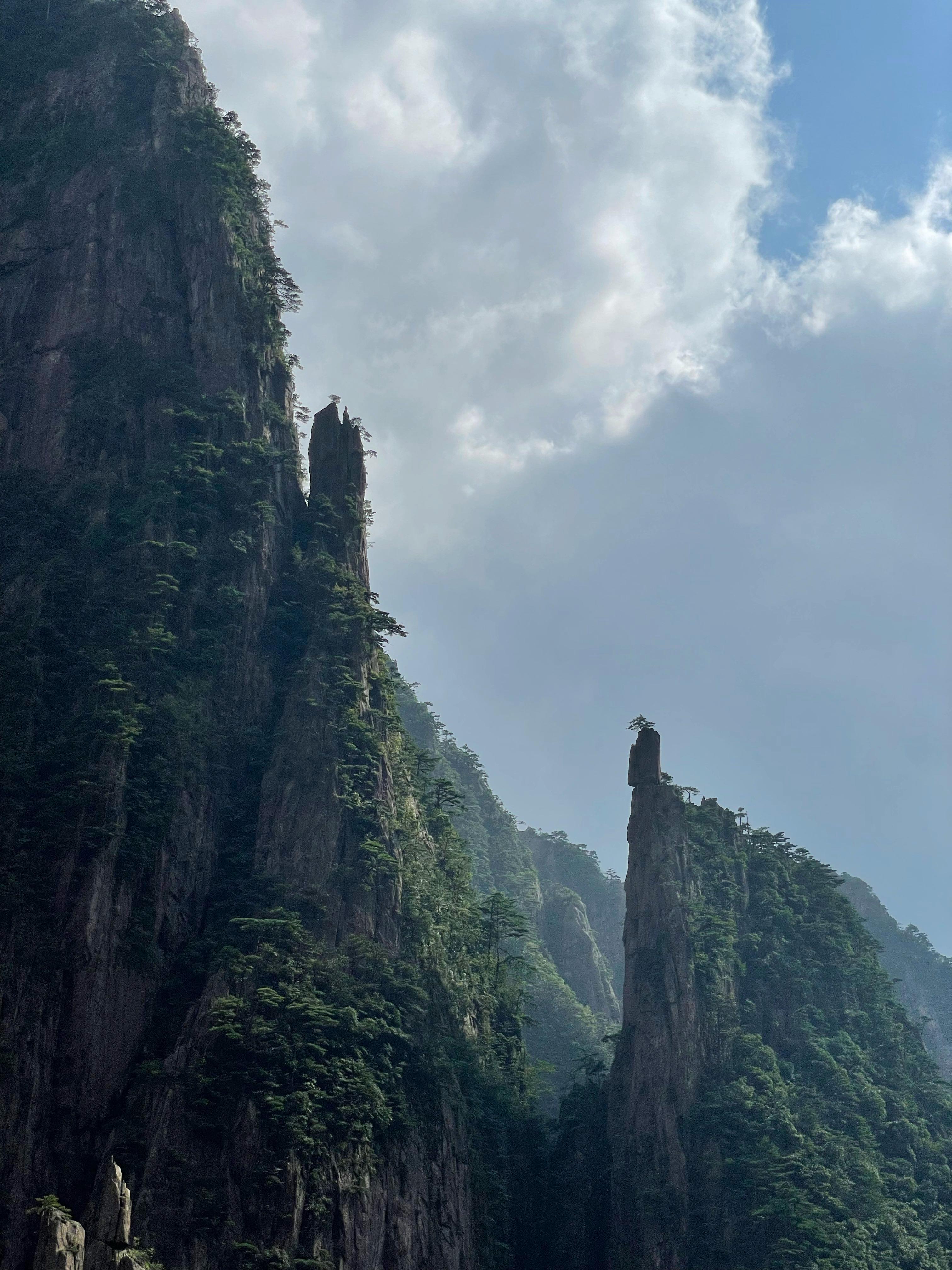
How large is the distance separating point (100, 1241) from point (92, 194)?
59150 mm

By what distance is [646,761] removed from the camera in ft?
261

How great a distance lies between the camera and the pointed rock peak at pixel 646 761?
261 ft

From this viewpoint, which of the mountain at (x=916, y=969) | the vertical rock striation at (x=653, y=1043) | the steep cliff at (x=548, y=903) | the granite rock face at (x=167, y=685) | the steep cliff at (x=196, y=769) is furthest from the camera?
the mountain at (x=916, y=969)

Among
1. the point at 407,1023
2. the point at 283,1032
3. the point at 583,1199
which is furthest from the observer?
the point at 583,1199

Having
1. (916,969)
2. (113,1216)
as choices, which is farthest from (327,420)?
(916,969)

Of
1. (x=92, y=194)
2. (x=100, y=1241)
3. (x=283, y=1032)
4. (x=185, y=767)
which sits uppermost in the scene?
(x=92, y=194)

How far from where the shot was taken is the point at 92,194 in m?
80.8

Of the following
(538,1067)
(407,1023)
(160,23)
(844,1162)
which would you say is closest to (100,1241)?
(407,1023)

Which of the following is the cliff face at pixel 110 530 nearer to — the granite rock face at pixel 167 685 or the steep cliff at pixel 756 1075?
the granite rock face at pixel 167 685

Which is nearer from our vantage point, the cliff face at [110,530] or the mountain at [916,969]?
the cliff face at [110,530]

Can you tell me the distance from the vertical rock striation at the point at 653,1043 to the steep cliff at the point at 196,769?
5.90 meters

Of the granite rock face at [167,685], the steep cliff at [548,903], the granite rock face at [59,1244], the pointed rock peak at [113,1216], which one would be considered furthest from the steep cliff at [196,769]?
the steep cliff at [548,903]

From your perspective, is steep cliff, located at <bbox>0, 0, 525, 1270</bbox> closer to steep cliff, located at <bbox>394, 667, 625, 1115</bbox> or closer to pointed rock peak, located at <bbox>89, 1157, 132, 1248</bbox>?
pointed rock peak, located at <bbox>89, 1157, 132, 1248</bbox>

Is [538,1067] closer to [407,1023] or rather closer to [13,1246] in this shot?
[407,1023]
